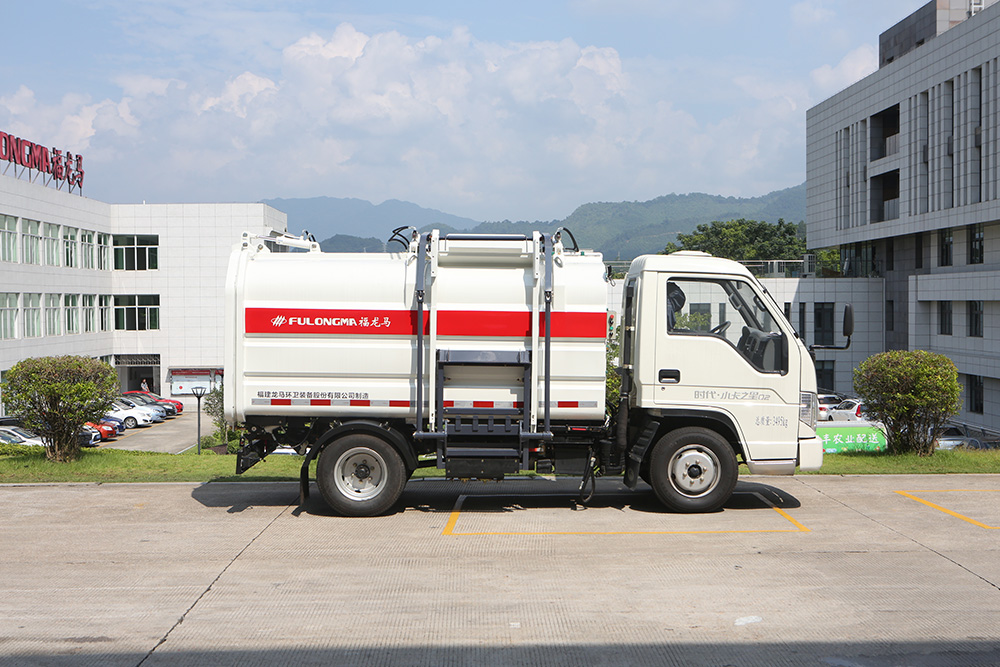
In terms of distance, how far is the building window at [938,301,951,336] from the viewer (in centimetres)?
4603

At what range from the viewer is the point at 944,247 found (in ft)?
158

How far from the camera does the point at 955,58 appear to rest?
4472 centimetres

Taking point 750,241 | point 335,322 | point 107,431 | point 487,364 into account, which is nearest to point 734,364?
point 487,364

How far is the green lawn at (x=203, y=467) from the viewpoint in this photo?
13.3 m

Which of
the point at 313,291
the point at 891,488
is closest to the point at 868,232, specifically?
the point at 891,488

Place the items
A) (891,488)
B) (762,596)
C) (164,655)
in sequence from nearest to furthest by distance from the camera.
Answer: (164,655)
(762,596)
(891,488)

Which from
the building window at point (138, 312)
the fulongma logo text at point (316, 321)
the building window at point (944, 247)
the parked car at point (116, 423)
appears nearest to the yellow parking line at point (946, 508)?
the fulongma logo text at point (316, 321)

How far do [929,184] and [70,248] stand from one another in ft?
165

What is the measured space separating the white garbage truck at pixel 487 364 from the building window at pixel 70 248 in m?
48.8

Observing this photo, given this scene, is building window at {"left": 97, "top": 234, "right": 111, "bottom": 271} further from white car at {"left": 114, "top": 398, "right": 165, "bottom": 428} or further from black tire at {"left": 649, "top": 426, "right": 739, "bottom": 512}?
black tire at {"left": 649, "top": 426, "right": 739, "bottom": 512}

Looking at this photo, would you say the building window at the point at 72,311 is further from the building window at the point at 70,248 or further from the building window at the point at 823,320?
the building window at the point at 823,320

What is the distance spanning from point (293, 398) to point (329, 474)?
101 cm

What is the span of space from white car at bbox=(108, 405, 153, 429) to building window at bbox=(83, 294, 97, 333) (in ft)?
30.0

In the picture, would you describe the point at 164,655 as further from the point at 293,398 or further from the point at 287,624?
the point at 293,398
